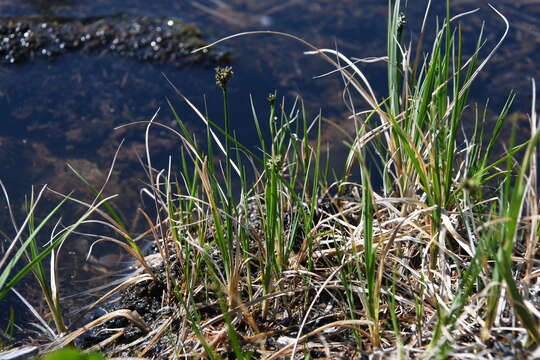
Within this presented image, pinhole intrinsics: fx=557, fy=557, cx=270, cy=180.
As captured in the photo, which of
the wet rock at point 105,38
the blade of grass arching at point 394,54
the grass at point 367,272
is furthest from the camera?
the wet rock at point 105,38

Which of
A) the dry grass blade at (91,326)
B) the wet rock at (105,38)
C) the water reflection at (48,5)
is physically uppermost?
the water reflection at (48,5)

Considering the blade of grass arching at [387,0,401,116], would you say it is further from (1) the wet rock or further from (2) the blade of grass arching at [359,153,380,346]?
(1) the wet rock

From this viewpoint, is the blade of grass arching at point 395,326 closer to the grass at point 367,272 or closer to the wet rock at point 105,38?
the grass at point 367,272

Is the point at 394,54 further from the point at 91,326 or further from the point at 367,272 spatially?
the point at 91,326

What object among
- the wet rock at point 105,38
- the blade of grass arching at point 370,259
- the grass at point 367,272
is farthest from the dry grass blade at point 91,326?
the wet rock at point 105,38

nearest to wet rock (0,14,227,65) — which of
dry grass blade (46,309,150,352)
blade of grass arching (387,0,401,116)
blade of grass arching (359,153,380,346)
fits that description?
blade of grass arching (387,0,401,116)

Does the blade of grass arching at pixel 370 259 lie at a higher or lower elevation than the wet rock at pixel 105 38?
lower

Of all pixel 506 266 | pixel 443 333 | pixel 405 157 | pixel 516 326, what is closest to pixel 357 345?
pixel 443 333

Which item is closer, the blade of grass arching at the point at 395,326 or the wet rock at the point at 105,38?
the blade of grass arching at the point at 395,326

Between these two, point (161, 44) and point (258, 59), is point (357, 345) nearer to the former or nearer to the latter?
point (258, 59)

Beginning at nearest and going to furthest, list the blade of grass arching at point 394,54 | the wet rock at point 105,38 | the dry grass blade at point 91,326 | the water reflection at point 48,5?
the dry grass blade at point 91,326 → the blade of grass arching at point 394,54 → the wet rock at point 105,38 → the water reflection at point 48,5

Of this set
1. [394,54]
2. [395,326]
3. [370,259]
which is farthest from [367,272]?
[394,54]
